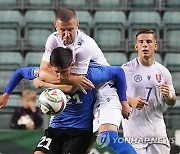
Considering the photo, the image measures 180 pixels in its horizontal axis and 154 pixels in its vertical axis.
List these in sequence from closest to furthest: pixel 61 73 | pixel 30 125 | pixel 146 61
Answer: pixel 61 73 → pixel 146 61 → pixel 30 125

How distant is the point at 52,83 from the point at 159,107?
161cm

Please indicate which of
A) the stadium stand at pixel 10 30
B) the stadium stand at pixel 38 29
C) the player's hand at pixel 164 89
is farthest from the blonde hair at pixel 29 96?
the player's hand at pixel 164 89

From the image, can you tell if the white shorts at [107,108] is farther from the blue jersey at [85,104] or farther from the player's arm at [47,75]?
the player's arm at [47,75]

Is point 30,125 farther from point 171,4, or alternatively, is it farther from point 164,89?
point 171,4

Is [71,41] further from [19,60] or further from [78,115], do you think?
[19,60]

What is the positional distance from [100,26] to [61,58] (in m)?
5.85

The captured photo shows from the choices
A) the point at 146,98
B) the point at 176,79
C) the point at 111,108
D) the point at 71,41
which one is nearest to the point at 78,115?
the point at 111,108

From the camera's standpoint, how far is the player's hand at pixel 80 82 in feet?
18.7

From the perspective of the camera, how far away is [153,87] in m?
6.97

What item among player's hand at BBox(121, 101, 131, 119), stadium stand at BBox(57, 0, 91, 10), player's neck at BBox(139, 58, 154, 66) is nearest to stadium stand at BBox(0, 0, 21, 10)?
stadium stand at BBox(57, 0, 91, 10)

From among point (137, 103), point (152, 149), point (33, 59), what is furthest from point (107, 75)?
point (33, 59)

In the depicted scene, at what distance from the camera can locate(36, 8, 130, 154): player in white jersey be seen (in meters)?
5.74

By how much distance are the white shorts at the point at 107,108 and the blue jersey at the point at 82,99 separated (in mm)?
79

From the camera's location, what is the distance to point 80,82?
5.71 m
